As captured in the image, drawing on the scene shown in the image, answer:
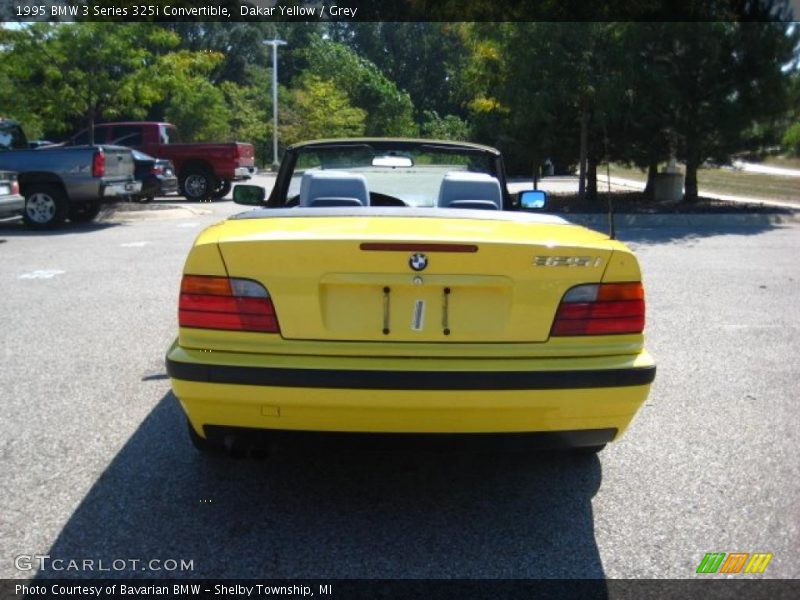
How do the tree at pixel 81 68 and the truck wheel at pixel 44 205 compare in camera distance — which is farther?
the tree at pixel 81 68

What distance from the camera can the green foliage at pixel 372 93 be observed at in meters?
35.2

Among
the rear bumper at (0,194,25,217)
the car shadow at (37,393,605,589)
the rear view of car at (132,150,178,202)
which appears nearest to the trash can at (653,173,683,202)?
the rear view of car at (132,150,178,202)

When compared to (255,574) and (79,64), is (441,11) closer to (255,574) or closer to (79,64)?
(79,64)

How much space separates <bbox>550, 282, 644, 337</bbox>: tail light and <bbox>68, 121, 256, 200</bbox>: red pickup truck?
59.1 feet

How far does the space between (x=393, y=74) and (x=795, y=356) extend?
115 ft

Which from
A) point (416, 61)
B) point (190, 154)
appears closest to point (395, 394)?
point (190, 154)

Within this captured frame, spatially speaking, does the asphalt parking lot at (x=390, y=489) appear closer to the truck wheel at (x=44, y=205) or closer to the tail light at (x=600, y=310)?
the tail light at (x=600, y=310)

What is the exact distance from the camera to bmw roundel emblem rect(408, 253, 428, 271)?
3.03m

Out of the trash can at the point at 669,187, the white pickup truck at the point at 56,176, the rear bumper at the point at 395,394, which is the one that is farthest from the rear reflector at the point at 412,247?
the trash can at the point at 669,187

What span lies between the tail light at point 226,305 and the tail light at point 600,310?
1.07 meters

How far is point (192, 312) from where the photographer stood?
314 centimetres

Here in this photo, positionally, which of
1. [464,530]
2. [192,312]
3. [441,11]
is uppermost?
[441,11]

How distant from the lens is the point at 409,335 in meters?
3.05

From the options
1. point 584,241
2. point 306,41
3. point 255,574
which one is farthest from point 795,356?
point 306,41
